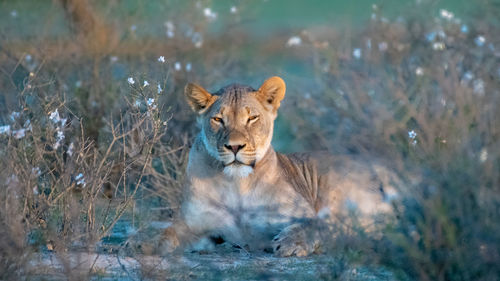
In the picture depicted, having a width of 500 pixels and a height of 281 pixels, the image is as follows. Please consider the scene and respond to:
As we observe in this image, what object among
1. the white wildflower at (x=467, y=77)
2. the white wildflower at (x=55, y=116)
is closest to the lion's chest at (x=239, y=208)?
the white wildflower at (x=55, y=116)

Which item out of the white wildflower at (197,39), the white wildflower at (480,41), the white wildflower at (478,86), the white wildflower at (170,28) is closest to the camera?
the white wildflower at (478,86)

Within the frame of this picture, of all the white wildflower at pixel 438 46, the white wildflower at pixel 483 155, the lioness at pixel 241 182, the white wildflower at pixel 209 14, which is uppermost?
the white wildflower at pixel 209 14

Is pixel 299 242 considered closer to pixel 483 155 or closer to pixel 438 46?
pixel 483 155

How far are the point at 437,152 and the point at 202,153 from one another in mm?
1900

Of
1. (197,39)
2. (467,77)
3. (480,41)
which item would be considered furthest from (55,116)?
(197,39)

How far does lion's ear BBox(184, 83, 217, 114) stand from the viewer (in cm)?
517

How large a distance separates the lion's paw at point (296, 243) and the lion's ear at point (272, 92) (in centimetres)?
103

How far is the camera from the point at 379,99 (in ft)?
18.5

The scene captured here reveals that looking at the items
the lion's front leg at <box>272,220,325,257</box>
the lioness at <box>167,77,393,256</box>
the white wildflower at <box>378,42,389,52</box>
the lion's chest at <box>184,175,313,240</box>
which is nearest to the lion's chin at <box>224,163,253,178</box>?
the lioness at <box>167,77,393,256</box>

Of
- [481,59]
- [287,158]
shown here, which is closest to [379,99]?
[287,158]

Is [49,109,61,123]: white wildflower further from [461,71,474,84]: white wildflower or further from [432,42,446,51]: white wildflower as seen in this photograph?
[432,42,446,51]: white wildflower

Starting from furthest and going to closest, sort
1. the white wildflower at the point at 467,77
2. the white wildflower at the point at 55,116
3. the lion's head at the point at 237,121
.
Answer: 1. the white wildflower at the point at 467,77
2. the lion's head at the point at 237,121
3. the white wildflower at the point at 55,116

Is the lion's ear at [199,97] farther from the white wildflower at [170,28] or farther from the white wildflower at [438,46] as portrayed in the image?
the white wildflower at [170,28]

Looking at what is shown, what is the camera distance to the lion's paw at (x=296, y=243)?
451 centimetres
